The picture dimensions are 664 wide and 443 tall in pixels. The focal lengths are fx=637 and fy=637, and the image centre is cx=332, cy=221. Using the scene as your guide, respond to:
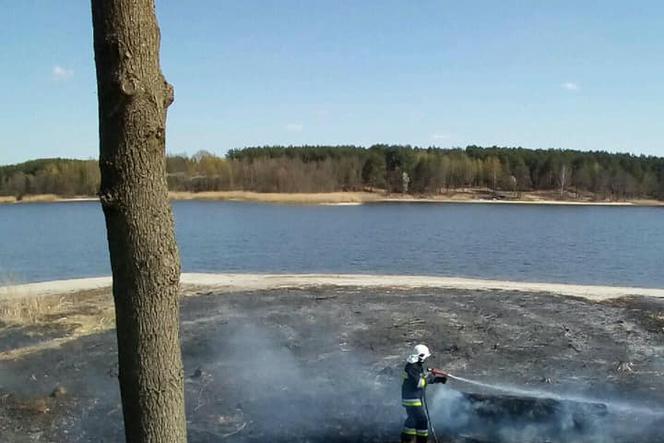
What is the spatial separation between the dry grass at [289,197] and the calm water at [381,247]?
111 ft

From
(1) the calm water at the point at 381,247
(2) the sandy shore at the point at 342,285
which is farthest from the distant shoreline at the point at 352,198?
(2) the sandy shore at the point at 342,285

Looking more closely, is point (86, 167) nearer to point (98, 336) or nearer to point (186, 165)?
point (186, 165)

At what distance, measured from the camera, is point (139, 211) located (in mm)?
2217

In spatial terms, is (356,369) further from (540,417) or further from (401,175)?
A: (401,175)

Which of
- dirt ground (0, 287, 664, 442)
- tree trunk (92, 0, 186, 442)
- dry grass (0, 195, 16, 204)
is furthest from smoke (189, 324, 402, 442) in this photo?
dry grass (0, 195, 16, 204)

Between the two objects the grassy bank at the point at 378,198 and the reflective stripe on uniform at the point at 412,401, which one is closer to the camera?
the reflective stripe on uniform at the point at 412,401

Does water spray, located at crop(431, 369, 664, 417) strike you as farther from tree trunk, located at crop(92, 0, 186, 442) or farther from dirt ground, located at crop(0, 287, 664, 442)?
tree trunk, located at crop(92, 0, 186, 442)

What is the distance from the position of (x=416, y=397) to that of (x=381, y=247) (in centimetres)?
3804

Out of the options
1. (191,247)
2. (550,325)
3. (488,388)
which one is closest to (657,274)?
(550,325)

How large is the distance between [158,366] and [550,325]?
692 inches

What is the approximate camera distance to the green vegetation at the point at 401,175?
12056 cm

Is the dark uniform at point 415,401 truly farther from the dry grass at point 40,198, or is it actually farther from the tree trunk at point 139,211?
the dry grass at point 40,198

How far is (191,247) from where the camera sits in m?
45.5

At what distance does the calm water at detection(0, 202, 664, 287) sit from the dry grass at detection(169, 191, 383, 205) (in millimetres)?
33721
